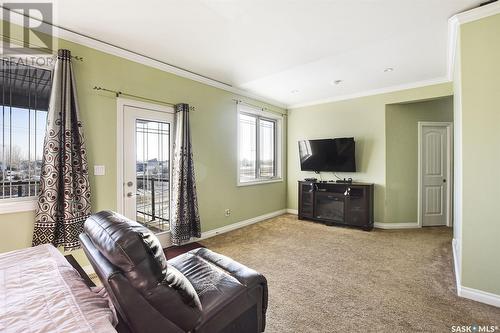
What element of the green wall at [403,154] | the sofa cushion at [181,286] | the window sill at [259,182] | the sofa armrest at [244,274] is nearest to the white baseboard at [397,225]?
the green wall at [403,154]

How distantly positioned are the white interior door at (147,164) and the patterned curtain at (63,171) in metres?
0.52

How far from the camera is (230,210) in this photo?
4.48 metres

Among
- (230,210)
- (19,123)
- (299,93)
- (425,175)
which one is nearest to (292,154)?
(299,93)

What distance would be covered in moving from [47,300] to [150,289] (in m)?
0.52

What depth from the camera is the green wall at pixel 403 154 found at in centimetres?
463

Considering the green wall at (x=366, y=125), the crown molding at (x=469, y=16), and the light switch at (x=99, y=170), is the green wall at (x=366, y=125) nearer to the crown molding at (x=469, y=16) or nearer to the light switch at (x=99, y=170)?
the crown molding at (x=469, y=16)

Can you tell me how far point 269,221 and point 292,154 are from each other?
69.6 inches

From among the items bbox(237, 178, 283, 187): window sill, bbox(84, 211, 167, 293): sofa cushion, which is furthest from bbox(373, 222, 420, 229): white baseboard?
bbox(84, 211, 167, 293): sofa cushion

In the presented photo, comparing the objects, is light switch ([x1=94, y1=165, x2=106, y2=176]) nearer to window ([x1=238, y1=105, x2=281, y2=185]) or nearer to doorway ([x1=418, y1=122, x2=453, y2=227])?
window ([x1=238, y1=105, x2=281, y2=185])

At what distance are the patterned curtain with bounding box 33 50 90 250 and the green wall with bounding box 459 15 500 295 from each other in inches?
151

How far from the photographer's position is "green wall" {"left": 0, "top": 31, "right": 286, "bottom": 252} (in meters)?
2.70

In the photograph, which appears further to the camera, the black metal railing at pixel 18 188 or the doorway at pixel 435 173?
the doorway at pixel 435 173

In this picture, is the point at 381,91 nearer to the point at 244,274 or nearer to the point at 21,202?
the point at 244,274

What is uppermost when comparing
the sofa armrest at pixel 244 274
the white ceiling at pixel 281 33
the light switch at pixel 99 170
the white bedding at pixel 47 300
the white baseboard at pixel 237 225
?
the white ceiling at pixel 281 33
